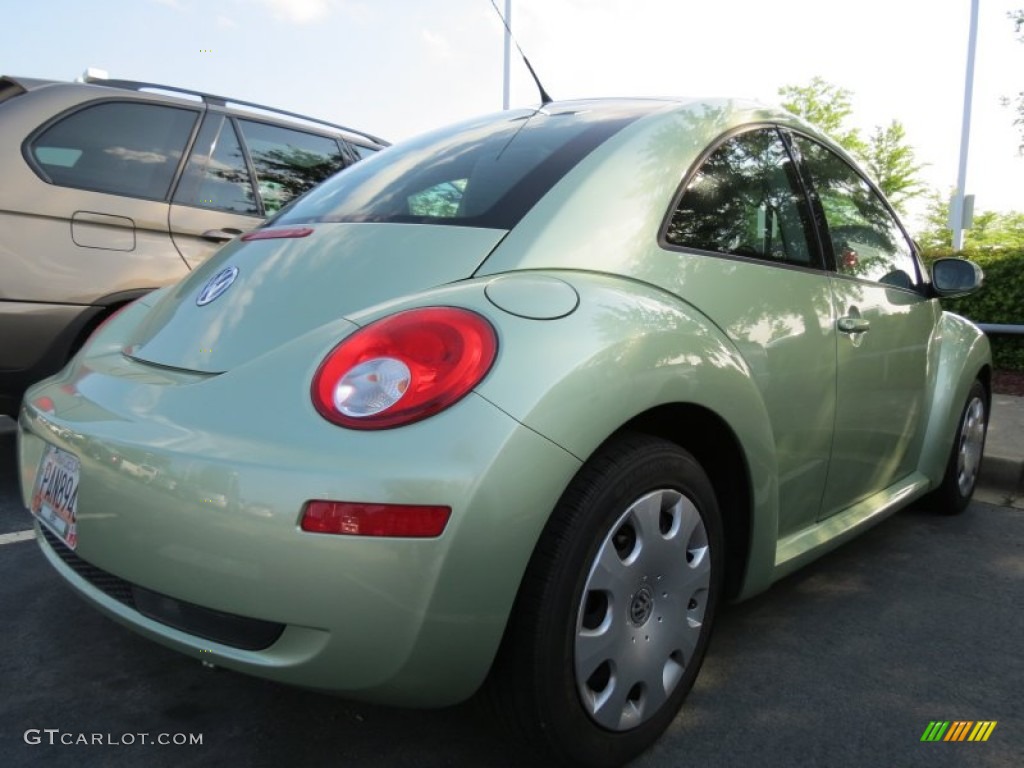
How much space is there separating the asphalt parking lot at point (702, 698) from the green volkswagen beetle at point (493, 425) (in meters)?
0.25

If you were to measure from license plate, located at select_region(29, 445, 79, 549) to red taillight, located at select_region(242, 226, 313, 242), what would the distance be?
74 centimetres

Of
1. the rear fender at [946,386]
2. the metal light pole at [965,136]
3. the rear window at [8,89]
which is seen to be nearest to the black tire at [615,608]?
the rear fender at [946,386]

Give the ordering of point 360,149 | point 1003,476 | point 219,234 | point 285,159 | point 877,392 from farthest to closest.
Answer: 1. point 360,149
2. point 285,159
3. point 1003,476
4. point 219,234
5. point 877,392

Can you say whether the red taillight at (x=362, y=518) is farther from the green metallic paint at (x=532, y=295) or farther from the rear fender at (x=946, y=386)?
the rear fender at (x=946, y=386)

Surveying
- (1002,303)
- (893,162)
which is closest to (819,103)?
(893,162)

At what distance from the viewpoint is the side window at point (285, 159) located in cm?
460

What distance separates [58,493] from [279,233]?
0.83 meters

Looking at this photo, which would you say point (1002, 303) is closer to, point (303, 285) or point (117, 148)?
point (117, 148)

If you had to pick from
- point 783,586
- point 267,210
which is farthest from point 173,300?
point 267,210

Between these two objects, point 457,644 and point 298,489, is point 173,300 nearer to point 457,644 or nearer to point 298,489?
point 298,489

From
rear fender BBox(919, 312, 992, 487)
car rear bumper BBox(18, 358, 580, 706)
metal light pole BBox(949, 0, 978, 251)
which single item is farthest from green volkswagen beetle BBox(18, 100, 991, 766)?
metal light pole BBox(949, 0, 978, 251)

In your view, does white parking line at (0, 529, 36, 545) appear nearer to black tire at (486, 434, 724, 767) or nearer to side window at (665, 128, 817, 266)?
black tire at (486, 434, 724, 767)

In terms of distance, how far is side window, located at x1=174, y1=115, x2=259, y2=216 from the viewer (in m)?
4.19

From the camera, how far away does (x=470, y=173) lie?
2268mm
